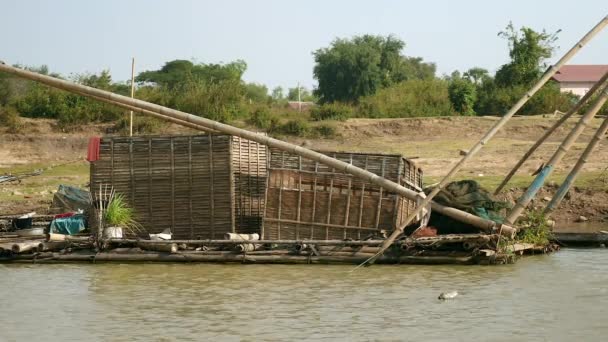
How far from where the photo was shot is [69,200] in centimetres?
1755

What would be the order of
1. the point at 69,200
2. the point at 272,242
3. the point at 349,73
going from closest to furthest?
the point at 272,242
the point at 69,200
the point at 349,73

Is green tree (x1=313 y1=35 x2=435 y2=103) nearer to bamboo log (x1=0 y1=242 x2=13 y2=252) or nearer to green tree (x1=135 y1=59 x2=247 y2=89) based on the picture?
green tree (x1=135 y1=59 x2=247 y2=89)

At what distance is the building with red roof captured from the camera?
64.7 m

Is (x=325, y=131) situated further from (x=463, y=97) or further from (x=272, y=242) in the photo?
(x=272, y=242)

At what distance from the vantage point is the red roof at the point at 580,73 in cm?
6549

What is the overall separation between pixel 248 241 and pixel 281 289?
1356mm

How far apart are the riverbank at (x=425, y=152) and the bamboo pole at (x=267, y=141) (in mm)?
5669

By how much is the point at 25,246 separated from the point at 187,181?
7.91 feet

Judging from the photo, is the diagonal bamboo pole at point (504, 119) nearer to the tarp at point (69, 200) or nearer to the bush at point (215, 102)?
the tarp at point (69, 200)

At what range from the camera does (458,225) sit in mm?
14219

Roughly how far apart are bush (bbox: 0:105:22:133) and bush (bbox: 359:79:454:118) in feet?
33.2

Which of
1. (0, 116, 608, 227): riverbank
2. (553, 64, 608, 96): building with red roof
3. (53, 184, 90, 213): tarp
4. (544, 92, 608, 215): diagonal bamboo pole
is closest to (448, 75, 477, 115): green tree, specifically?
(0, 116, 608, 227): riverbank

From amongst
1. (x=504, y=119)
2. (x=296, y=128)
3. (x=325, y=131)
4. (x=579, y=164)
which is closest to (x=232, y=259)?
(x=504, y=119)

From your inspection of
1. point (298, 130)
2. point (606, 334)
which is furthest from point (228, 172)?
point (298, 130)
